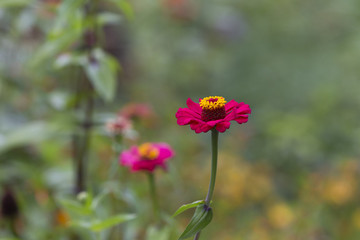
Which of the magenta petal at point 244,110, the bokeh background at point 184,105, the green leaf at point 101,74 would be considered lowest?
the bokeh background at point 184,105

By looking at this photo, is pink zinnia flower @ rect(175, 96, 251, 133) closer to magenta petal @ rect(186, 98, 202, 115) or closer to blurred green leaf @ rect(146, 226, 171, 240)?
magenta petal @ rect(186, 98, 202, 115)

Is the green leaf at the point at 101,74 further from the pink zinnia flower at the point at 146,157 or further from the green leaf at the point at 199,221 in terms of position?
the green leaf at the point at 199,221

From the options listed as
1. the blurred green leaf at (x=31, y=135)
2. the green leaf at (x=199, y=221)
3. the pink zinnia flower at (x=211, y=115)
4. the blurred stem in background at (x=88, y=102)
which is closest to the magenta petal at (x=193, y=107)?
the pink zinnia flower at (x=211, y=115)

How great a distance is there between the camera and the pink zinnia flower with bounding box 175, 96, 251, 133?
45cm

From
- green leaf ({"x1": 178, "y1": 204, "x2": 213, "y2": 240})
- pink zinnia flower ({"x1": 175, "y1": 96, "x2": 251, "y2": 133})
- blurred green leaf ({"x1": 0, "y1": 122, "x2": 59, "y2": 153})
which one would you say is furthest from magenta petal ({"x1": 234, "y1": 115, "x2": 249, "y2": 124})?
blurred green leaf ({"x1": 0, "y1": 122, "x2": 59, "y2": 153})

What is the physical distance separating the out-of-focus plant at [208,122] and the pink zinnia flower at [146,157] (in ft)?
0.59

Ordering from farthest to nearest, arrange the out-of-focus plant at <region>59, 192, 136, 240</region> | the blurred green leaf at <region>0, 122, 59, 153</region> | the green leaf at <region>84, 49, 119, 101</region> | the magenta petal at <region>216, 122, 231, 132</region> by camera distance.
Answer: the blurred green leaf at <region>0, 122, 59, 153</region> → the green leaf at <region>84, 49, 119, 101</region> → the out-of-focus plant at <region>59, 192, 136, 240</region> → the magenta petal at <region>216, 122, 231, 132</region>

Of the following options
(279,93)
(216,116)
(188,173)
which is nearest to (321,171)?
(188,173)

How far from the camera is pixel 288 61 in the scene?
2336 millimetres

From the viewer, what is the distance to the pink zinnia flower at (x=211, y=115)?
17.9 inches

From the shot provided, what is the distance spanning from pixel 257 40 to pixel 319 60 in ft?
1.21

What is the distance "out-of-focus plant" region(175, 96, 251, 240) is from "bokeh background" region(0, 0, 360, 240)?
24 centimetres

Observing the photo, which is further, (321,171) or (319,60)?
(319,60)

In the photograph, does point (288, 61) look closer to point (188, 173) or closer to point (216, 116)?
point (188, 173)
